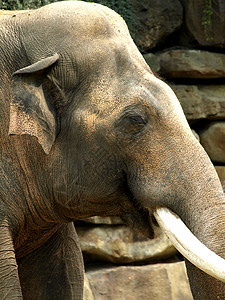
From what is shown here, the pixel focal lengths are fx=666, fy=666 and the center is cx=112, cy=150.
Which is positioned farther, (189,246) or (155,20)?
(155,20)

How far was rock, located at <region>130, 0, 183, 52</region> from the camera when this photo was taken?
6.12 m

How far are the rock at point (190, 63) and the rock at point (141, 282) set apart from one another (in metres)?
1.81

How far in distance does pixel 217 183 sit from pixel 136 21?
3818 millimetres

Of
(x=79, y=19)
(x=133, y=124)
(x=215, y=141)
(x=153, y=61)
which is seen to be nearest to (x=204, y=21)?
(x=153, y=61)

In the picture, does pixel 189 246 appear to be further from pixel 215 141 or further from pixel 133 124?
pixel 215 141

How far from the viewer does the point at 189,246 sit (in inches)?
91.2

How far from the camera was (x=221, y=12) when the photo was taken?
248 inches

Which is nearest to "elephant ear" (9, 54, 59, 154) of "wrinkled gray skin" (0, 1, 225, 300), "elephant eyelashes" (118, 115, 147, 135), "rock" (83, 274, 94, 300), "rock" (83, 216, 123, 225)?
"wrinkled gray skin" (0, 1, 225, 300)

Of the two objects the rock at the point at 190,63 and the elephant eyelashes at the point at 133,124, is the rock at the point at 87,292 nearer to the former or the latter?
the rock at the point at 190,63

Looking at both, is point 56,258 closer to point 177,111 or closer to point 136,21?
point 177,111

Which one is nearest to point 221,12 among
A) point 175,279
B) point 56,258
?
point 175,279

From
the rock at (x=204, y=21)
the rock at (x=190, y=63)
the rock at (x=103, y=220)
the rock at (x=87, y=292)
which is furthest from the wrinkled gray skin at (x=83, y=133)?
the rock at (x=204, y=21)

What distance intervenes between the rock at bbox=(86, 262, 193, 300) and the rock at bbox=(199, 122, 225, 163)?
1215 mm

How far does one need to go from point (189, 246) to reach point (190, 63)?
13.7 feet
